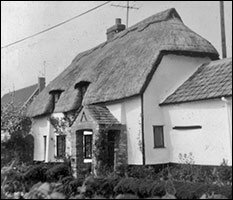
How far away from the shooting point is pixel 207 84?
1338 cm

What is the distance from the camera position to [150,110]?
14.6 meters

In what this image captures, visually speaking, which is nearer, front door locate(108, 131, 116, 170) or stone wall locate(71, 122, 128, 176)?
stone wall locate(71, 122, 128, 176)

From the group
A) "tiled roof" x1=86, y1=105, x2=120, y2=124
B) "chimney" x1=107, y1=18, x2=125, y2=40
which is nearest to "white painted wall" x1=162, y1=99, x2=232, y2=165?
"tiled roof" x1=86, y1=105, x2=120, y2=124

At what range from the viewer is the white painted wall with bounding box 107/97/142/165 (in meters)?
14.6

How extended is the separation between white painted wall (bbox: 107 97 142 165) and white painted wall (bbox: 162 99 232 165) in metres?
1.17

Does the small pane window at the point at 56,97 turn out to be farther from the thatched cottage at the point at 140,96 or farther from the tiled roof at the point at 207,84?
the tiled roof at the point at 207,84

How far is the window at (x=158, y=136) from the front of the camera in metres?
14.8

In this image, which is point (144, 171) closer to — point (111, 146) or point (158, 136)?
point (158, 136)

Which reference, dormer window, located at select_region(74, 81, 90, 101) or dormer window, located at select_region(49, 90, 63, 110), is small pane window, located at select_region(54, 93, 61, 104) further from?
dormer window, located at select_region(74, 81, 90, 101)

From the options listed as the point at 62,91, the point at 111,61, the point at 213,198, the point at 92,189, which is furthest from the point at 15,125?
the point at 213,198

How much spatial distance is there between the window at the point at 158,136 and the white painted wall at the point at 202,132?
0.98 ft

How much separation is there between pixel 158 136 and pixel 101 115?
2625mm

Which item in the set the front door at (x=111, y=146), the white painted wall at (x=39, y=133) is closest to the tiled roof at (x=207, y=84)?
the front door at (x=111, y=146)

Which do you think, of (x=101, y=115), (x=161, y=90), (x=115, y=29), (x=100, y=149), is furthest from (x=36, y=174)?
(x=115, y=29)
